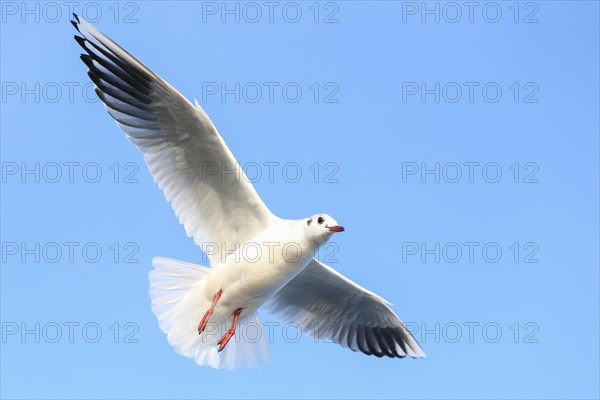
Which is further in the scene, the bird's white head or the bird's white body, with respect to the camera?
the bird's white body

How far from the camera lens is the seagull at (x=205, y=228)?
9273 millimetres

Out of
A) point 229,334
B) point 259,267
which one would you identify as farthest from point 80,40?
point 229,334

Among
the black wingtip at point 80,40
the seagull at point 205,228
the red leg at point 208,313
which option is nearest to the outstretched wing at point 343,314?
the seagull at point 205,228

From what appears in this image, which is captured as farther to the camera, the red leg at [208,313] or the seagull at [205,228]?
the red leg at [208,313]

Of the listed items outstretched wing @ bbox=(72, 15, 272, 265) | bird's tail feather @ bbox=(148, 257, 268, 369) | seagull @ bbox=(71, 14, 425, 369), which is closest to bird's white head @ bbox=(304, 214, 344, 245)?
seagull @ bbox=(71, 14, 425, 369)

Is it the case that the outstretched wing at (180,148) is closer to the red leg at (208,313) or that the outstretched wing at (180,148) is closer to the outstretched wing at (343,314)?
the red leg at (208,313)

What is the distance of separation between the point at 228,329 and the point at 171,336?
522 millimetres

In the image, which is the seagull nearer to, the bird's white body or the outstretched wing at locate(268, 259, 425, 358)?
the bird's white body

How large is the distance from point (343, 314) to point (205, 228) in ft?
5.94

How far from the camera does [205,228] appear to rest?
9.84m

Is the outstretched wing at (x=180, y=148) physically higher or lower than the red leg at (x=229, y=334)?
higher

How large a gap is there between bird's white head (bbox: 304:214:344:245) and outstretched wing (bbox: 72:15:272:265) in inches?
23.3

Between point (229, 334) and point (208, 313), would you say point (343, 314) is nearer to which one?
point (229, 334)

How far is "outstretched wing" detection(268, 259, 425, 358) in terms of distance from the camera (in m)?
10.4
